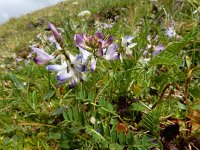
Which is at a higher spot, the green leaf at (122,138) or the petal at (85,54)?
the petal at (85,54)

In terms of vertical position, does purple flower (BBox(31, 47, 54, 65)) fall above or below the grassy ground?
above

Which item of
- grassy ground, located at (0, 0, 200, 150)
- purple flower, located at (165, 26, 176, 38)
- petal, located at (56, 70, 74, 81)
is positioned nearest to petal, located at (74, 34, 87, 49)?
petal, located at (56, 70, 74, 81)

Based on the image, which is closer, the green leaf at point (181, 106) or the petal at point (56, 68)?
the petal at point (56, 68)

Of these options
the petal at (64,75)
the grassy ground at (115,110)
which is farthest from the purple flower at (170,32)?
the petal at (64,75)

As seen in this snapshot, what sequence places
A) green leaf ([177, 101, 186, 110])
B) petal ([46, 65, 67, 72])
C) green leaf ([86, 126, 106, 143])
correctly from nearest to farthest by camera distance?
petal ([46, 65, 67, 72])
green leaf ([86, 126, 106, 143])
green leaf ([177, 101, 186, 110])

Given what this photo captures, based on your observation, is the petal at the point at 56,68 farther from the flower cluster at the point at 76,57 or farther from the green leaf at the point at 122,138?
the green leaf at the point at 122,138

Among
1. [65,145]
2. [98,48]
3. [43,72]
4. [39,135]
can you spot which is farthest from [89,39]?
[43,72]

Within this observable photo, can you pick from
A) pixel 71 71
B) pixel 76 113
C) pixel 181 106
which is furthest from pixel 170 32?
pixel 71 71

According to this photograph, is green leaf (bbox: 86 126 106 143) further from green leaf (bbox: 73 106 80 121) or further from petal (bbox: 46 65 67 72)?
petal (bbox: 46 65 67 72)

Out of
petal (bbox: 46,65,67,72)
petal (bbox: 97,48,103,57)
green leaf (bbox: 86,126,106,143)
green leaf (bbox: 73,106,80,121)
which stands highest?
petal (bbox: 97,48,103,57)

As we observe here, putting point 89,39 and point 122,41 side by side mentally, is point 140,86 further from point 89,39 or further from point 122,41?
point 89,39

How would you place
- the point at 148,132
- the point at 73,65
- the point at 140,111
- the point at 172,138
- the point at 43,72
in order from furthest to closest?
1. the point at 43,72
2. the point at 140,111
3. the point at 148,132
4. the point at 172,138
5. the point at 73,65
